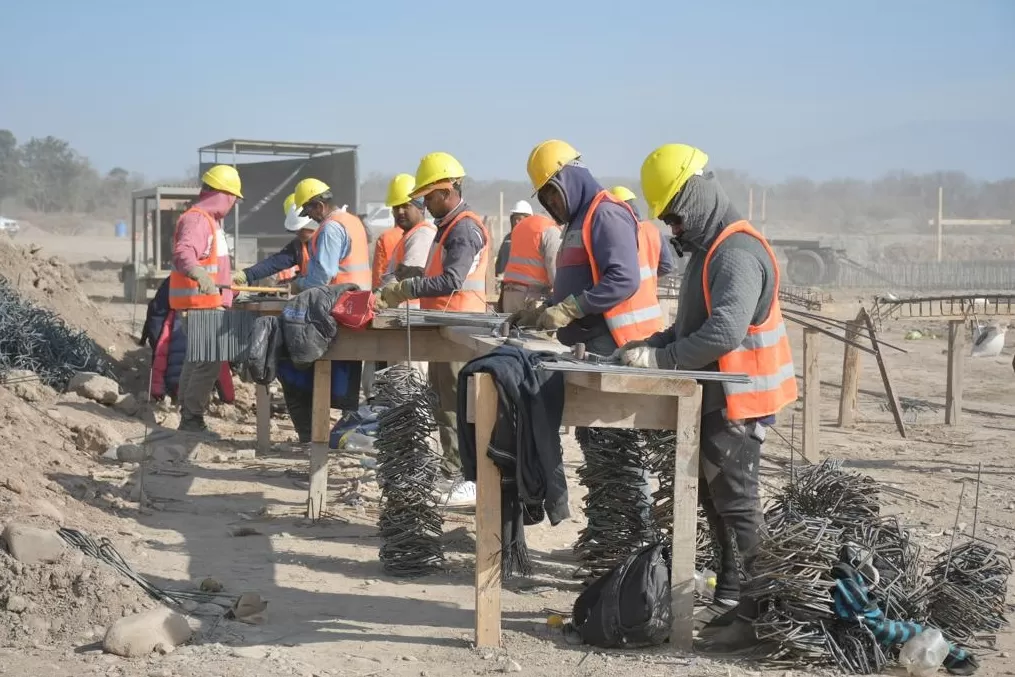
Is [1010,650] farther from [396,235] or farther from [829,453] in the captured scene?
[396,235]

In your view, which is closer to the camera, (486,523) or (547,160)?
(486,523)

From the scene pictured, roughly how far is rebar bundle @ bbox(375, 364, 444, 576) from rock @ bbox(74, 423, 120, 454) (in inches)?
137

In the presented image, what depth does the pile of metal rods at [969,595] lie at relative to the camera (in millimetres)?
4816

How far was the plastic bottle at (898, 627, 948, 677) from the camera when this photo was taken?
4.51 m

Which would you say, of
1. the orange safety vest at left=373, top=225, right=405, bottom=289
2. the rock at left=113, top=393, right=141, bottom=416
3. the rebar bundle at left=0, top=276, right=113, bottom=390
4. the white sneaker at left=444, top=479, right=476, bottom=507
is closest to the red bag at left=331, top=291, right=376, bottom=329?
the white sneaker at left=444, top=479, right=476, bottom=507

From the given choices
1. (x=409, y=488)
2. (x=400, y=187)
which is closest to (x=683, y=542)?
(x=409, y=488)

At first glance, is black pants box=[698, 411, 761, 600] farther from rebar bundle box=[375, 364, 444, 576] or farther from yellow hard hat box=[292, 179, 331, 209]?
yellow hard hat box=[292, 179, 331, 209]

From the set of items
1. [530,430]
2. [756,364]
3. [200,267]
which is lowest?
[530,430]

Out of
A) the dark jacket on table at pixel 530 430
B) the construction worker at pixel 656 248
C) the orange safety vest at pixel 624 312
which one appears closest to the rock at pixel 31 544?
the dark jacket on table at pixel 530 430

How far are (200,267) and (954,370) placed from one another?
707cm

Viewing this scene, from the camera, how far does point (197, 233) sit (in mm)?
10258

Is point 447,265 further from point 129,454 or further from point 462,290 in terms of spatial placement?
point 129,454

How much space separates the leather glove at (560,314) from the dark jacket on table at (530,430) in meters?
1.04

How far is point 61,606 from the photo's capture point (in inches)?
202
